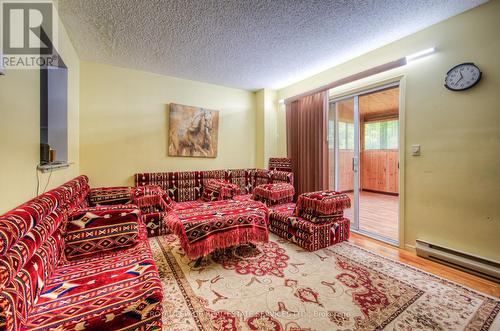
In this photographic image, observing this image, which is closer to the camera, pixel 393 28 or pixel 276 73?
pixel 393 28

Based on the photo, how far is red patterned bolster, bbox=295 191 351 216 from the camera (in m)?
Result: 2.49

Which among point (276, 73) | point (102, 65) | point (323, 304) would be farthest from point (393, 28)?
point (102, 65)

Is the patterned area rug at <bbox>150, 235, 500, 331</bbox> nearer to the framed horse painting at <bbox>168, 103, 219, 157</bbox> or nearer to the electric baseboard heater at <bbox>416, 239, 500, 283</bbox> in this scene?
the electric baseboard heater at <bbox>416, 239, 500, 283</bbox>

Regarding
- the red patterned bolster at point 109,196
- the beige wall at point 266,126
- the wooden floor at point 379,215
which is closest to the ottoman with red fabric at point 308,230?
A: the wooden floor at point 379,215

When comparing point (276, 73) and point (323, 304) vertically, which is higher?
point (276, 73)

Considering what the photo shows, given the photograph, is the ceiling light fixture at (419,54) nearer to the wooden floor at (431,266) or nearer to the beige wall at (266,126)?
the wooden floor at (431,266)

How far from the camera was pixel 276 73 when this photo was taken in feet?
12.0

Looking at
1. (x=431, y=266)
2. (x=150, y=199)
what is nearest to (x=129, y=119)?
(x=150, y=199)

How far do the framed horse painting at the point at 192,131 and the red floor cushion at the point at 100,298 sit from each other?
2640 mm

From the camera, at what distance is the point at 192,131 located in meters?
3.93

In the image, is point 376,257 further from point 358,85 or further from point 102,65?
point 102,65

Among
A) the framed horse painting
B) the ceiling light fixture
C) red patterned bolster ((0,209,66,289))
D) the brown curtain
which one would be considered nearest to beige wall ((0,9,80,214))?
red patterned bolster ((0,209,66,289))

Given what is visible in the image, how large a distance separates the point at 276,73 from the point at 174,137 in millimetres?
2141

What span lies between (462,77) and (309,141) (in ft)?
6.62
